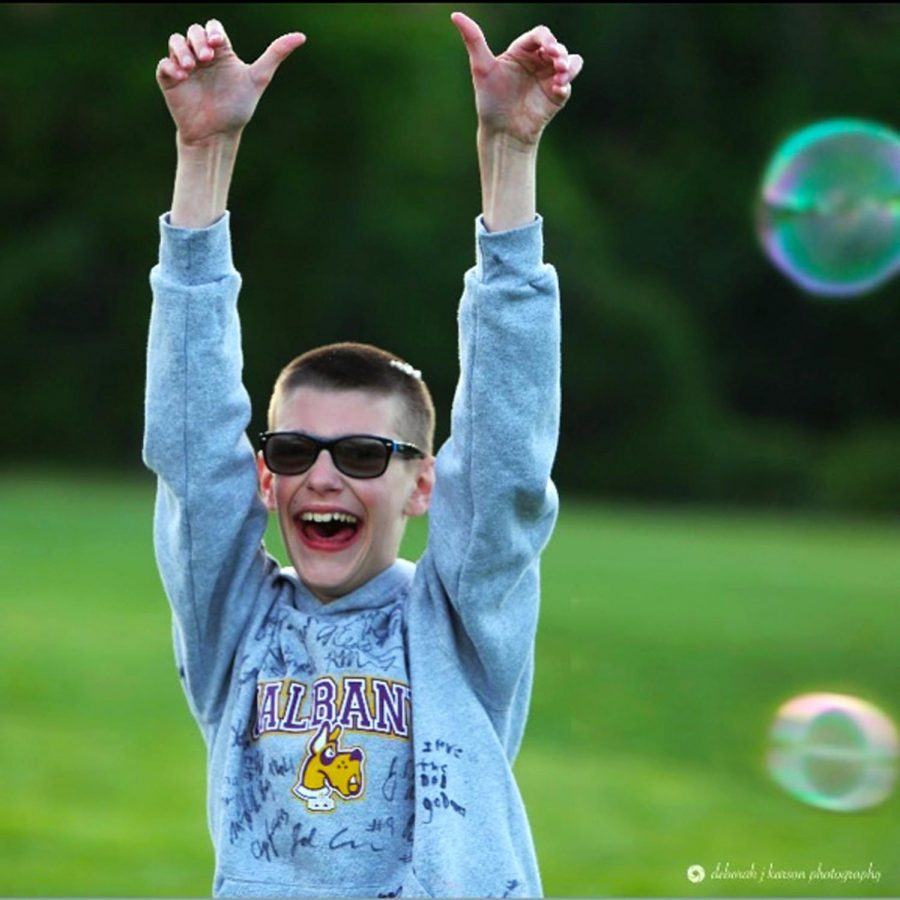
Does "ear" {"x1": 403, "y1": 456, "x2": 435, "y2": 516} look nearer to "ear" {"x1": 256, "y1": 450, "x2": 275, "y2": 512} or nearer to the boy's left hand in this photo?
"ear" {"x1": 256, "y1": 450, "x2": 275, "y2": 512}

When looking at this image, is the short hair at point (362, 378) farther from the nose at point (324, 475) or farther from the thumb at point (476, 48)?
the thumb at point (476, 48)

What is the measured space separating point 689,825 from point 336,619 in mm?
4306

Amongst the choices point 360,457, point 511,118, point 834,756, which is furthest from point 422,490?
point 834,756

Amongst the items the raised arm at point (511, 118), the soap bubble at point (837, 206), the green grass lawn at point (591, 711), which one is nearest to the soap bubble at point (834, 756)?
the green grass lawn at point (591, 711)

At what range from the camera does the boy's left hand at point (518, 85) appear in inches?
106

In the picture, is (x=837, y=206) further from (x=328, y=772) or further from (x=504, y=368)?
(x=328, y=772)

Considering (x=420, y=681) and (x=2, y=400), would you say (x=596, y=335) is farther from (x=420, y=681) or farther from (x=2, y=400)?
(x=420, y=681)

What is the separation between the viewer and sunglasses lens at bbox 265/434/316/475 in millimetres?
2822

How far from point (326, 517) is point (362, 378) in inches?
8.8

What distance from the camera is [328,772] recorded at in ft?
8.90

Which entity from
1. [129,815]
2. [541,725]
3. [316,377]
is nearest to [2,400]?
[541,725]

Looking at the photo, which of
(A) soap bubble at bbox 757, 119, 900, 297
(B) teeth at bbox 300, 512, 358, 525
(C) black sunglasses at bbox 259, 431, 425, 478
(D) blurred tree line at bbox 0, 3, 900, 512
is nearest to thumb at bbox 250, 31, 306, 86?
(C) black sunglasses at bbox 259, 431, 425, 478

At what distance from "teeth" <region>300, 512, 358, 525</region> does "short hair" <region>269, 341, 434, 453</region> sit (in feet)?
0.54

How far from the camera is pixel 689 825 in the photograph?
6.91 m
